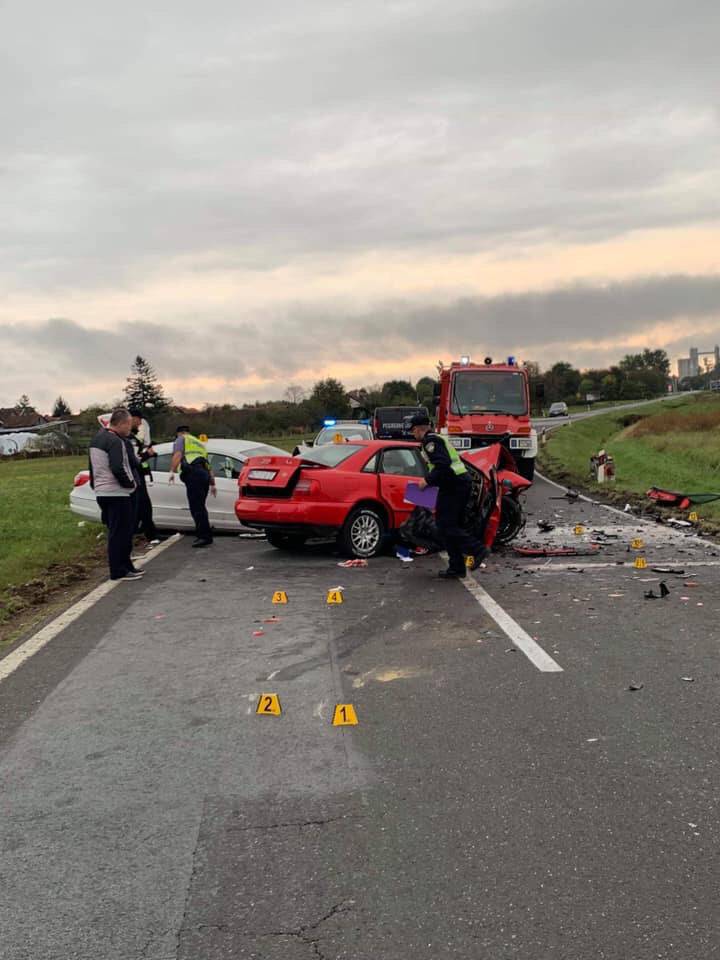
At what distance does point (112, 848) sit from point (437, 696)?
248 centimetres

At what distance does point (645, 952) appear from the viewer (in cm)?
299

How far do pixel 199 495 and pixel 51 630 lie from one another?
17.3ft

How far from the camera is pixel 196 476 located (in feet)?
42.8

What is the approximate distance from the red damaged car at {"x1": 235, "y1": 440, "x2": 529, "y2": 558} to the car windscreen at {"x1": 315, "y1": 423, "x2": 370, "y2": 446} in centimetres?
923

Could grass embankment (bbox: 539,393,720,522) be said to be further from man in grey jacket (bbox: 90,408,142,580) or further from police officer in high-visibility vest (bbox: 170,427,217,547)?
man in grey jacket (bbox: 90,408,142,580)

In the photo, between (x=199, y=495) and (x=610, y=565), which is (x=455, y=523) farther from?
(x=199, y=495)

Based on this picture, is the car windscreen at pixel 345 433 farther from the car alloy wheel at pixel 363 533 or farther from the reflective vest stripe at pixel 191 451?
the car alloy wheel at pixel 363 533

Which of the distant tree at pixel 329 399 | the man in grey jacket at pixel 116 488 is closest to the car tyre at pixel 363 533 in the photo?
the man in grey jacket at pixel 116 488

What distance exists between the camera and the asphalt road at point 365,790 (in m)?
3.19

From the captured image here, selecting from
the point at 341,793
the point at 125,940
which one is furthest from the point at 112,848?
the point at 341,793

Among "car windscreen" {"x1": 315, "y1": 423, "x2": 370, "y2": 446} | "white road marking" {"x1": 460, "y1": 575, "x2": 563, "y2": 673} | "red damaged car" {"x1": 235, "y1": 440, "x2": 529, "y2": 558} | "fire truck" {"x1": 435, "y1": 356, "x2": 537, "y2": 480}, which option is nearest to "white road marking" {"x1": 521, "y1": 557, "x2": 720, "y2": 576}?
"red damaged car" {"x1": 235, "y1": 440, "x2": 529, "y2": 558}

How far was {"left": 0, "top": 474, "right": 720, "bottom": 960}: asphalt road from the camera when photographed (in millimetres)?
3188

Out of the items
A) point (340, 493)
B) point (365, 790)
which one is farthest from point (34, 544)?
point (365, 790)

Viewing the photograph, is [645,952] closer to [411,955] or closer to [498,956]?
[498,956]
